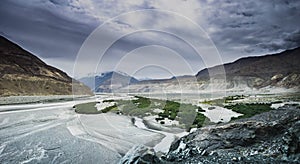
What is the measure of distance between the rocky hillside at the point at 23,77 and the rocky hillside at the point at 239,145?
10808cm

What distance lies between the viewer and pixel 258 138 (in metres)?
12.2

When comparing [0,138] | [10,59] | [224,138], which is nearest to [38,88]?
[10,59]

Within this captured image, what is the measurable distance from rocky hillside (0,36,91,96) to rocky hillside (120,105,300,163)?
108081 millimetres

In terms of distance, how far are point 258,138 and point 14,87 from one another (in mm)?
122462

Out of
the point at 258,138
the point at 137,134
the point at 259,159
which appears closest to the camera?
the point at 259,159

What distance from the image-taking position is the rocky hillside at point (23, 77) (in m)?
112

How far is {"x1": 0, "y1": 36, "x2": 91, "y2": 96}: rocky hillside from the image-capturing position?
11164cm

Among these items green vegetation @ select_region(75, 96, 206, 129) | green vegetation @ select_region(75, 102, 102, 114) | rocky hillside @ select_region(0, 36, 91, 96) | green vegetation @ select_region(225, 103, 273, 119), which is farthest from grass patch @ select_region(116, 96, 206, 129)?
rocky hillside @ select_region(0, 36, 91, 96)

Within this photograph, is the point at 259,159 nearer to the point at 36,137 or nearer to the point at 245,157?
the point at 245,157

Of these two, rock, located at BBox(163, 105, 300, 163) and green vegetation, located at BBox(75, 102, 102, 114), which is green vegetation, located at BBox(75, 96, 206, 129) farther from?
rock, located at BBox(163, 105, 300, 163)

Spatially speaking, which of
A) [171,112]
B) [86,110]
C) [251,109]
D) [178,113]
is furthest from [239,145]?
[86,110]

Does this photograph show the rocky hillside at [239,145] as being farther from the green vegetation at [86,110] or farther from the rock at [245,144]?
the green vegetation at [86,110]

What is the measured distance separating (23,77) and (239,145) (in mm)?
132931

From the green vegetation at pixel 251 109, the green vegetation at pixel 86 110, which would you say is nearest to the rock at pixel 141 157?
the green vegetation at pixel 251 109
